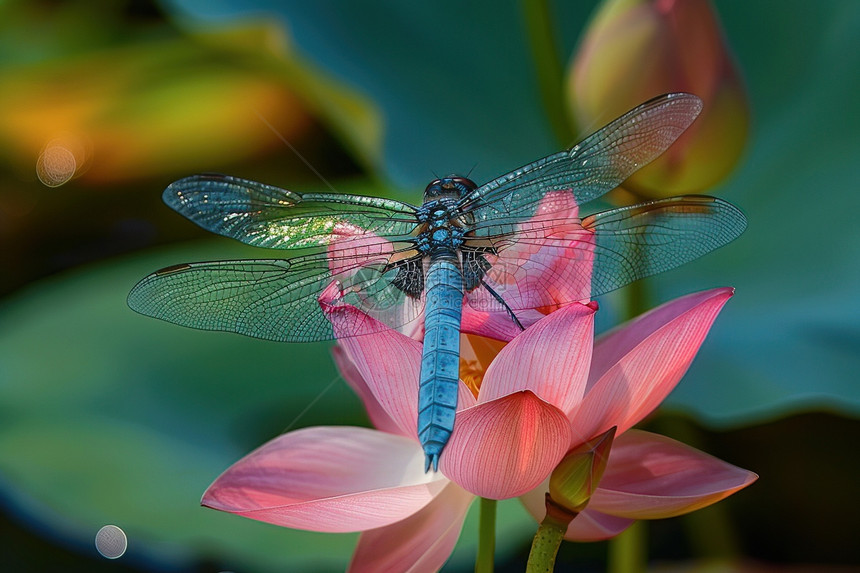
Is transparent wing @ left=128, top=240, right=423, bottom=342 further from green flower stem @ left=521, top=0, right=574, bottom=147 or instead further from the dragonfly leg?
green flower stem @ left=521, top=0, right=574, bottom=147

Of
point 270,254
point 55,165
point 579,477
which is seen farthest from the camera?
point 55,165

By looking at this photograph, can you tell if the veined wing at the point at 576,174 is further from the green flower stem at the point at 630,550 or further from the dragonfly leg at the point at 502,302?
the green flower stem at the point at 630,550

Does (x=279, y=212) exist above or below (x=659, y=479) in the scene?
above

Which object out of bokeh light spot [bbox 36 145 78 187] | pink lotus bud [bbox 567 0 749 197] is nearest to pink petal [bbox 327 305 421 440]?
pink lotus bud [bbox 567 0 749 197]

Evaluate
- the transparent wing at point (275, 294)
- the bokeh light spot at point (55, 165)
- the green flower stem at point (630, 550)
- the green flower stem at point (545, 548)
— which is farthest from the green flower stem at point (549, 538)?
the bokeh light spot at point (55, 165)

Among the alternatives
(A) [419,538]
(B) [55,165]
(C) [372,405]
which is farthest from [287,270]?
(B) [55,165]

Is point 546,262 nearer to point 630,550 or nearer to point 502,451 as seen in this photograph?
point 502,451
